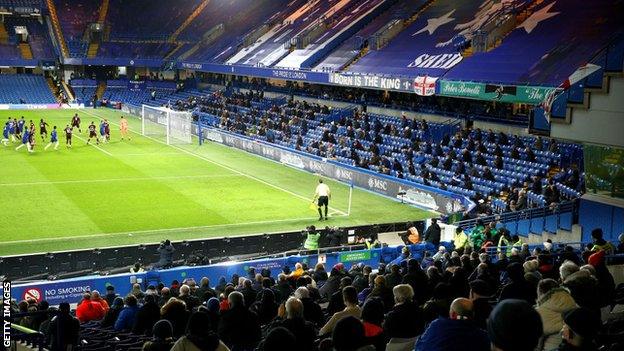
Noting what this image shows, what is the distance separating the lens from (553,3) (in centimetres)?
4028

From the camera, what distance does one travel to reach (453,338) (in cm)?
461

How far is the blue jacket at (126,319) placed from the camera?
11359mm

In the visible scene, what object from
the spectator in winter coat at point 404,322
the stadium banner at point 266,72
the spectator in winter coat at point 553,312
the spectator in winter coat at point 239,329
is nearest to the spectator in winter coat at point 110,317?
the spectator in winter coat at point 239,329

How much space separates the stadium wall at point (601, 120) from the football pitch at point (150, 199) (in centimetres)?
1129

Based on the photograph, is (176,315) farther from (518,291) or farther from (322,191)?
(322,191)

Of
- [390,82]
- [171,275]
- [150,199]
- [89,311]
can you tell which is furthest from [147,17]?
[89,311]

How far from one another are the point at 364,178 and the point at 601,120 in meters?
18.4

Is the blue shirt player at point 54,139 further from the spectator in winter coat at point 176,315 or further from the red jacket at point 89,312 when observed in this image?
the spectator in winter coat at point 176,315

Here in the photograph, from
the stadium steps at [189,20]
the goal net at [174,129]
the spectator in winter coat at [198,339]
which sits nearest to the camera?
the spectator in winter coat at [198,339]

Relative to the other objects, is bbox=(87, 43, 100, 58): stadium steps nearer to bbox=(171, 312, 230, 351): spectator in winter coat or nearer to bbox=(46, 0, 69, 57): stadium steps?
bbox=(46, 0, 69, 57): stadium steps

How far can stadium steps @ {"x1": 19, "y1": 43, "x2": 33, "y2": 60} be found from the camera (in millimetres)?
82088

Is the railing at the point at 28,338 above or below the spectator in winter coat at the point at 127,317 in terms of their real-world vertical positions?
above

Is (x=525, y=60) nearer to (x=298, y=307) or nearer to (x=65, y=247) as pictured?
(x=65, y=247)

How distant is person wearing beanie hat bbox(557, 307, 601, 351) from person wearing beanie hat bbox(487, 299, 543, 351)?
1390 mm
